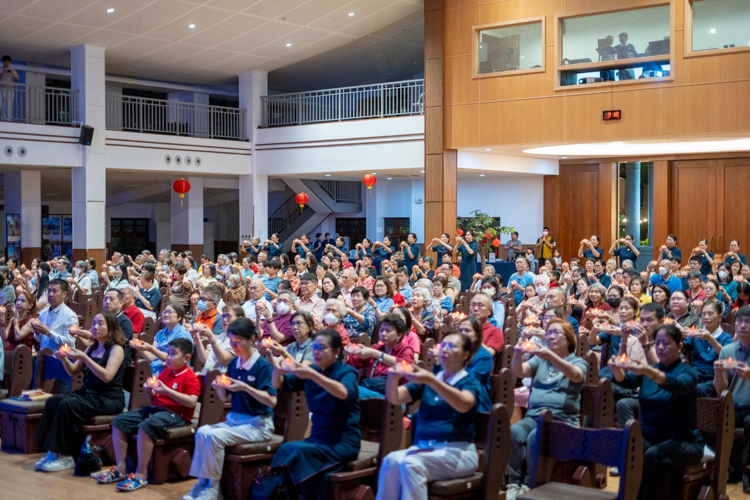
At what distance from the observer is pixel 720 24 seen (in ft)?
39.8

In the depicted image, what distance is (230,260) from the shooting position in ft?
41.3

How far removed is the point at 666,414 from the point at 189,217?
55.8 ft

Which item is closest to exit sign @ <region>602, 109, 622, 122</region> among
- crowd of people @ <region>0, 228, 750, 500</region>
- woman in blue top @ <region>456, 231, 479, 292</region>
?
woman in blue top @ <region>456, 231, 479, 292</region>

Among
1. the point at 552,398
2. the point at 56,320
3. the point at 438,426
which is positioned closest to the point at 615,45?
the point at 552,398

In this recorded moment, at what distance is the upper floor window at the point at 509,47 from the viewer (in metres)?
13.7

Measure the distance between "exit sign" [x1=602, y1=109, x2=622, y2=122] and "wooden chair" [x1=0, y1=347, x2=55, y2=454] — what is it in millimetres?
10106

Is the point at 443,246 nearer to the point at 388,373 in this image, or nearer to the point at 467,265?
the point at 467,265

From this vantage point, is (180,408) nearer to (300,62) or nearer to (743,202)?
(743,202)

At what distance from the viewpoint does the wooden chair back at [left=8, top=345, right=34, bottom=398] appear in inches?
239

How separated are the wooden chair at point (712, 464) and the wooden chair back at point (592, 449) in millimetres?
507

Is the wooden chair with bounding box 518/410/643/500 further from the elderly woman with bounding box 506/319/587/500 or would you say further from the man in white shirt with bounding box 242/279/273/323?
the man in white shirt with bounding box 242/279/273/323

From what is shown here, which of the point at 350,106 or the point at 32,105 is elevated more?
the point at 350,106

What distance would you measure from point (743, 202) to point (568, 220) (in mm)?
3595

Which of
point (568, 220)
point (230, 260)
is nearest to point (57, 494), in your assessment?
point (230, 260)
